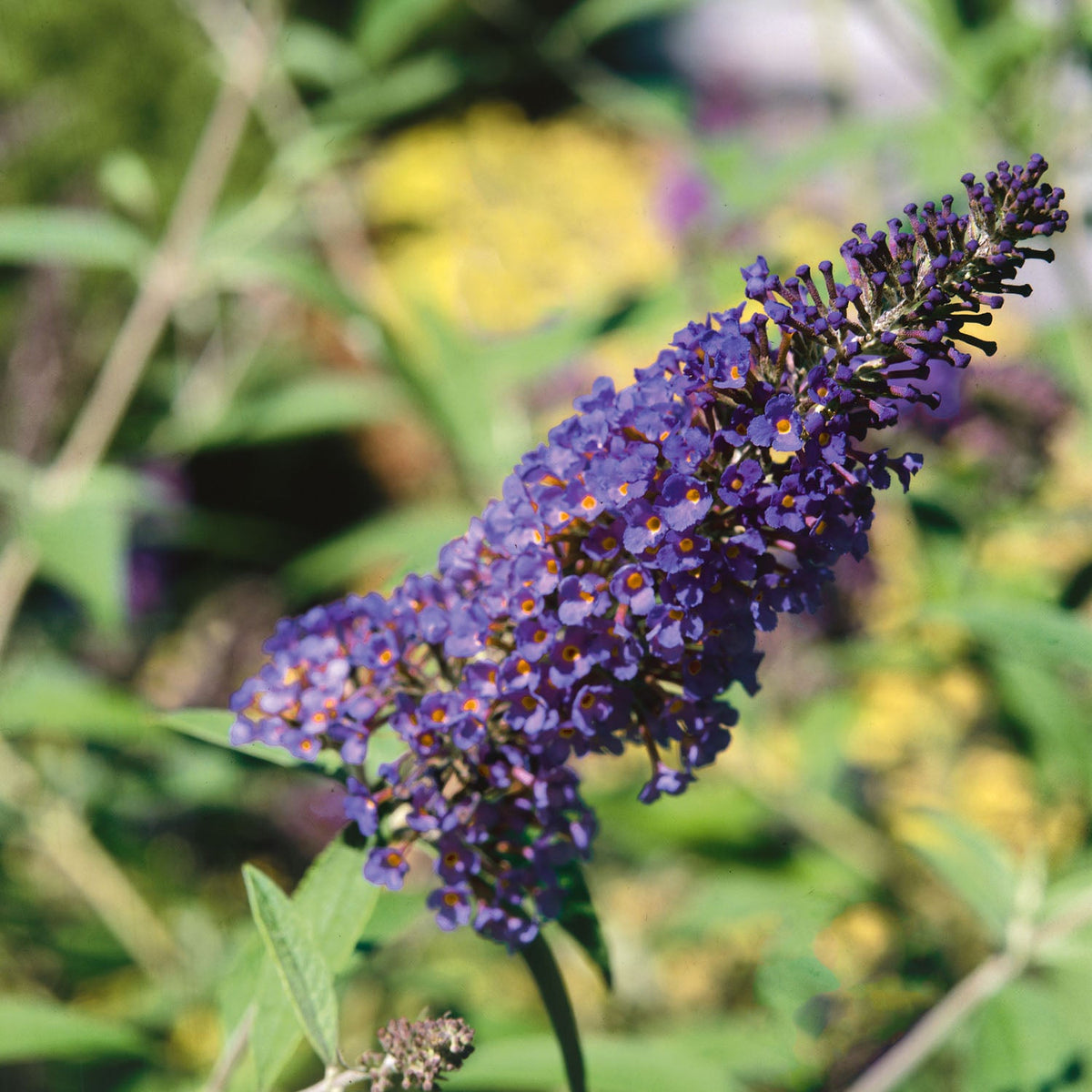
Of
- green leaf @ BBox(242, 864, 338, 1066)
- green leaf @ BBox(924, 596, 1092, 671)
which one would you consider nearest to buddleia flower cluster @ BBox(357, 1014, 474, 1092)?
green leaf @ BBox(242, 864, 338, 1066)

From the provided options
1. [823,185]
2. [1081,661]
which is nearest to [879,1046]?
[1081,661]

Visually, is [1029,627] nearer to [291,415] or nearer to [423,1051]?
[423,1051]

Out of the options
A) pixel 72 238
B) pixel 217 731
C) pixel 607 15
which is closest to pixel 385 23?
pixel 607 15

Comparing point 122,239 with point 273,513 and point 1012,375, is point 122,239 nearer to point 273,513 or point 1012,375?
point 1012,375

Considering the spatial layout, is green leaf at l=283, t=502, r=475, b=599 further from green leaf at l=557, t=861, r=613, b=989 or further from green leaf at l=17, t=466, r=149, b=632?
green leaf at l=557, t=861, r=613, b=989

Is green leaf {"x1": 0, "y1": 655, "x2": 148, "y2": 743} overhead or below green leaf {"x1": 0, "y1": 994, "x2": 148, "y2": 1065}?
overhead

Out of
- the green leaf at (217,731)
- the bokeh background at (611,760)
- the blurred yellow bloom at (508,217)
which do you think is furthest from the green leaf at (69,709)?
the blurred yellow bloom at (508,217)

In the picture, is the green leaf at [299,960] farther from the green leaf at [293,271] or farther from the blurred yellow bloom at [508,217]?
the blurred yellow bloom at [508,217]
